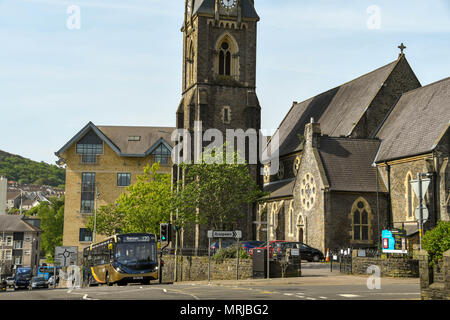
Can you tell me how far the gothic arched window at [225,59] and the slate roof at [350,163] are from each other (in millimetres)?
16690

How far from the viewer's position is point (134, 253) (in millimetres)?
32312

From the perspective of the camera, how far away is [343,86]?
192 ft

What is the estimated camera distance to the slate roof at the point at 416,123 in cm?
4141

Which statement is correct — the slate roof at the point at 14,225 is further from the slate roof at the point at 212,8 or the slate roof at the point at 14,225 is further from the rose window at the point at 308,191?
the rose window at the point at 308,191

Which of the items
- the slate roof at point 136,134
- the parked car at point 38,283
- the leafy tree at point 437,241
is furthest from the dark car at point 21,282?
the leafy tree at point 437,241

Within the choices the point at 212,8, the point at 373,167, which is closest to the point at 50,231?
the point at 212,8

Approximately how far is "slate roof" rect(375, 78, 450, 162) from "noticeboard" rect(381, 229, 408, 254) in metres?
12.0

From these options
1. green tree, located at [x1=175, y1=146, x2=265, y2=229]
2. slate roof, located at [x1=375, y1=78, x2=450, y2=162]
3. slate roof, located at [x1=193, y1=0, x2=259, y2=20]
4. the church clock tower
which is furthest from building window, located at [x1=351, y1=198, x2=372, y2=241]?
slate roof, located at [x1=193, y1=0, x2=259, y2=20]

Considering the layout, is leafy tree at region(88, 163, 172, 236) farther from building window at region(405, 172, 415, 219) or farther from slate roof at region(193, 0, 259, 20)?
building window at region(405, 172, 415, 219)

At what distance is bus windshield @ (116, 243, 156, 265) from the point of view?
105 ft

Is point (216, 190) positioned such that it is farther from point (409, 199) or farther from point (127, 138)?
point (127, 138)

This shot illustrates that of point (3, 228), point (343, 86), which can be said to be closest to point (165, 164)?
point (343, 86)

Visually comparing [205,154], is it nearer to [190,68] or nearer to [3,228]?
[190,68]

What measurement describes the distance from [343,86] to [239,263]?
99.4 ft
